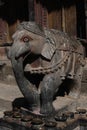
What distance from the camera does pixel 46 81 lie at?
518cm

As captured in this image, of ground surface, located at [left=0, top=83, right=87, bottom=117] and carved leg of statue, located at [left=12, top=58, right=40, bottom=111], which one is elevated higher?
carved leg of statue, located at [left=12, top=58, right=40, bottom=111]

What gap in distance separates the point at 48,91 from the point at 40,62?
0.42m

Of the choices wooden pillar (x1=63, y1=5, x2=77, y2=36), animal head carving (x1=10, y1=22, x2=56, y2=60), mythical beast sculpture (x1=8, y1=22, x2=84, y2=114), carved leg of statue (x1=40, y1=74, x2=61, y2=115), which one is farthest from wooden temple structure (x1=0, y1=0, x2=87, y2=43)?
carved leg of statue (x1=40, y1=74, x2=61, y2=115)

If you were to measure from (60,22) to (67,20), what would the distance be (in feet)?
0.74

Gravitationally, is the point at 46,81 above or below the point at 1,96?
above

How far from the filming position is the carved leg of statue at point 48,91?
518 centimetres

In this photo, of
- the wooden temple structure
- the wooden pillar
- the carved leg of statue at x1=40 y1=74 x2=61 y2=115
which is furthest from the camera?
the wooden pillar

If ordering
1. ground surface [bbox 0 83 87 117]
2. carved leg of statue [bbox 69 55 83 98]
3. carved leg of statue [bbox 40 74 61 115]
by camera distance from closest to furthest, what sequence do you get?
carved leg of statue [bbox 40 74 61 115] < ground surface [bbox 0 83 87 117] < carved leg of statue [bbox 69 55 83 98]

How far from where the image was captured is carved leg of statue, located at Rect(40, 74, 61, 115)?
17.0ft

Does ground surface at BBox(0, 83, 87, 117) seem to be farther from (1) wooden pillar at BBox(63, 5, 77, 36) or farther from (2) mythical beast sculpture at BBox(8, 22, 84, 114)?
(1) wooden pillar at BBox(63, 5, 77, 36)

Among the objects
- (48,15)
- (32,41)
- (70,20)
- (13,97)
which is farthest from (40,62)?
(48,15)

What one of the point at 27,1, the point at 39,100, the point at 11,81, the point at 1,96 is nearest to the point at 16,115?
the point at 39,100

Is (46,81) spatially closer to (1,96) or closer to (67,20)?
(1,96)

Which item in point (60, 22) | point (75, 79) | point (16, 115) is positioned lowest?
point (16, 115)
